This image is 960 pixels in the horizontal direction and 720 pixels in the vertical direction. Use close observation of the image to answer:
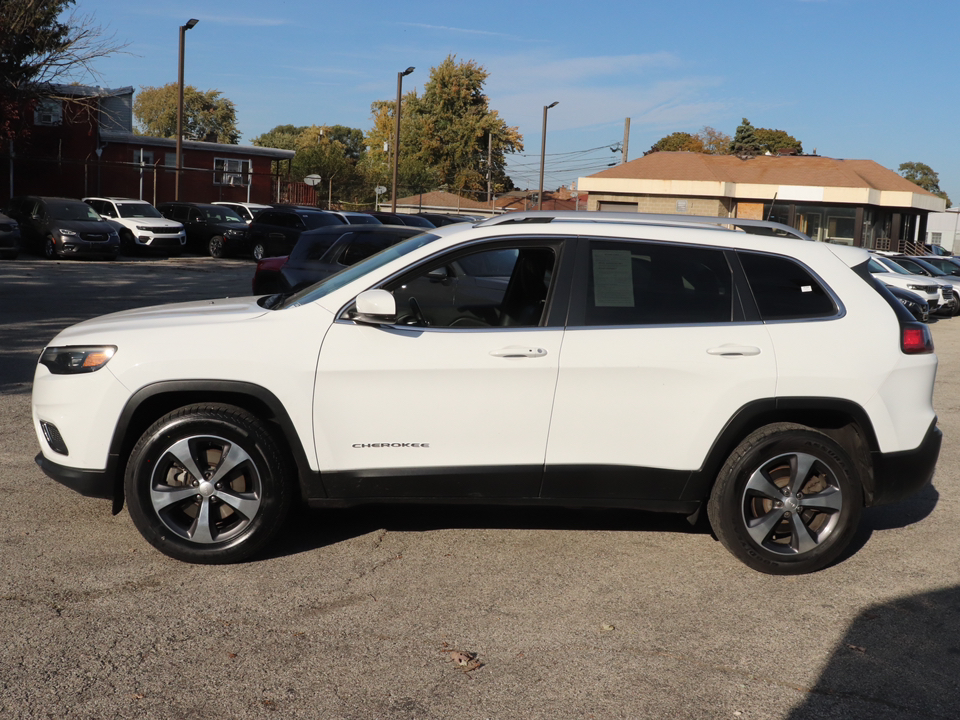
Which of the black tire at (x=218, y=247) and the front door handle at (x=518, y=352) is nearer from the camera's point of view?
the front door handle at (x=518, y=352)

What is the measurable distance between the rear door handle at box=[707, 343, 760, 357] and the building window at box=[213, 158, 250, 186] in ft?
137

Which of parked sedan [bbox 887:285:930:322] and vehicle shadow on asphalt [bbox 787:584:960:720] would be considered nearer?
vehicle shadow on asphalt [bbox 787:584:960:720]

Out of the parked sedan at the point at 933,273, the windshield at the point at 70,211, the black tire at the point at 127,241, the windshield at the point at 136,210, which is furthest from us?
the windshield at the point at 136,210

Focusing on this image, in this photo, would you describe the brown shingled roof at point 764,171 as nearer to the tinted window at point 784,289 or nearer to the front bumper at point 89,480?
the tinted window at point 784,289

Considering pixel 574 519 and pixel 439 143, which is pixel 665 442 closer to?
pixel 574 519

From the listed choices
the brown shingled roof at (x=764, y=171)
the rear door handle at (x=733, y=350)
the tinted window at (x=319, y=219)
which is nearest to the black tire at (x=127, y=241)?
the tinted window at (x=319, y=219)

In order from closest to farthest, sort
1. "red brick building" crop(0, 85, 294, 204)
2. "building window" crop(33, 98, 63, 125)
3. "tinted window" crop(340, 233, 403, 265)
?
"tinted window" crop(340, 233, 403, 265) < "red brick building" crop(0, 85, 294, 204) < "building window" crop(33, 98, 63, 125)

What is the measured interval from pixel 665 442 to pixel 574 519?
1.12 metres

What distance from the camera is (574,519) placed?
5.77 metres

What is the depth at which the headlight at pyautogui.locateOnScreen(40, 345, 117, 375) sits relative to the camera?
4.78 meters

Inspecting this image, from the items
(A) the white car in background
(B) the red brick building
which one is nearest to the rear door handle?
(A) the white car in background

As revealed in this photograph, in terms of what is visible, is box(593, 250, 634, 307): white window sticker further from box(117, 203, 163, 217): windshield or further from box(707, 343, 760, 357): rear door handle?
box(117, 203, 163, 217): windshield

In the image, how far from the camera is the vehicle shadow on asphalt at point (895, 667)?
3.64 meters

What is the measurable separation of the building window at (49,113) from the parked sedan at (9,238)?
1624 cm
